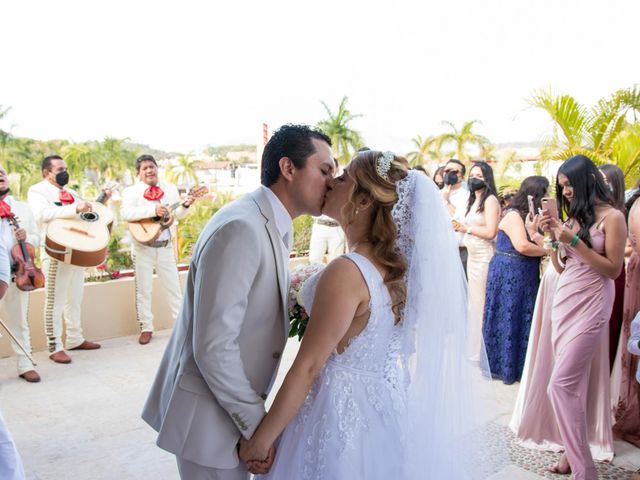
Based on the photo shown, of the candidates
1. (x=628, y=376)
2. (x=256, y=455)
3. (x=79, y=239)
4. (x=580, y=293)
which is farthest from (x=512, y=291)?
(x=79, y=239)

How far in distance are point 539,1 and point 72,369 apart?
3794 cm

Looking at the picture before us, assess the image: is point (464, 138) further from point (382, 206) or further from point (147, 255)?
point (382, 206)

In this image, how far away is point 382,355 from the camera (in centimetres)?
204

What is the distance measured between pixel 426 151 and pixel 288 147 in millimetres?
32130

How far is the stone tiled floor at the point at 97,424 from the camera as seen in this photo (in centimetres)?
370

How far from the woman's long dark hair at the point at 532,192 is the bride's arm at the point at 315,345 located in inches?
143

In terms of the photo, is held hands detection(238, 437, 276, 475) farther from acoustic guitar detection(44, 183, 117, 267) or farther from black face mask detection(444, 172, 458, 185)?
black face mask detection(444, 172, 458, 185)

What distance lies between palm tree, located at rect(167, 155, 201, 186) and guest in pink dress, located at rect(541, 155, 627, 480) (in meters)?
20.9

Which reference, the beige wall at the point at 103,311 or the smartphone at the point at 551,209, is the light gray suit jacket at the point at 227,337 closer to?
the smartphone at the point at 551,209

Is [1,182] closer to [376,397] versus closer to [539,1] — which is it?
[376,397]

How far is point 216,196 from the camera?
1952cm

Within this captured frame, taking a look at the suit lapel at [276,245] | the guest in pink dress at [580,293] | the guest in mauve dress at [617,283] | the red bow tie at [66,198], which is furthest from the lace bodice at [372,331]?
the red bow tie at [66,198]

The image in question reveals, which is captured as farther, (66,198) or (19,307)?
(66,198)

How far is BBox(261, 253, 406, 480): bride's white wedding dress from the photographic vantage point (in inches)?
75.9
